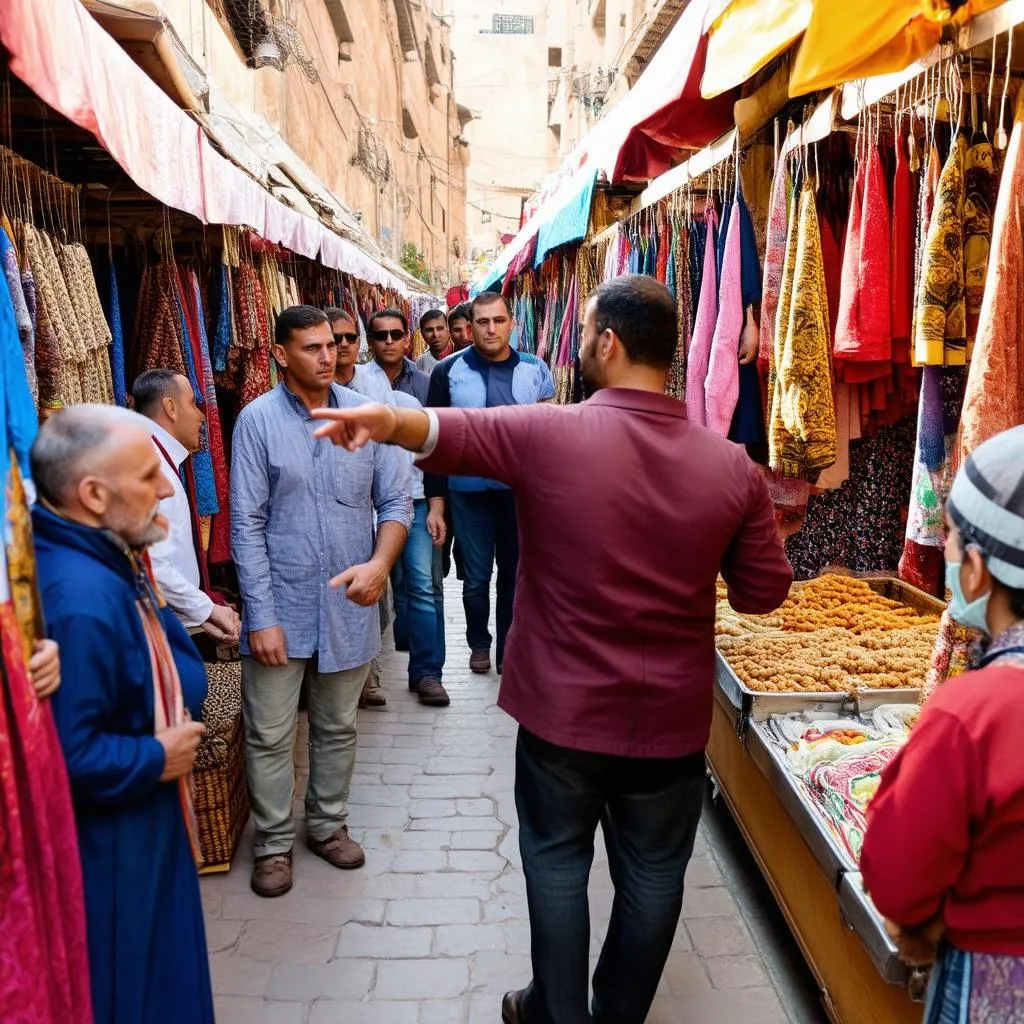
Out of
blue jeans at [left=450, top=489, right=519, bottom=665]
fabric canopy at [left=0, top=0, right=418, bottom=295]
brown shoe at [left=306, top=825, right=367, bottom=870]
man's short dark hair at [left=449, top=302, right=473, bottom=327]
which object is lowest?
brown shoe at [left=306, top=825, right=367, bottom=870]

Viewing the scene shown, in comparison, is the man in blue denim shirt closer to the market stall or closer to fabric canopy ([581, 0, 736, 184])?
the market stall

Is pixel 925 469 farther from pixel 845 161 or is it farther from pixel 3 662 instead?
pixel 3 662

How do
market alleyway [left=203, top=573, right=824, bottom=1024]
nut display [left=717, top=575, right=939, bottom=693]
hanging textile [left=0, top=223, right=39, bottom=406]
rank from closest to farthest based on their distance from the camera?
hanging textile [left=0, top=223, right=39, bottom=406], market alleyway [left=203, top=573, right=824, bottom=1024], nut display [left=717, top=575, right=939, bottom=693]

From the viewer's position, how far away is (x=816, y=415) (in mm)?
3270

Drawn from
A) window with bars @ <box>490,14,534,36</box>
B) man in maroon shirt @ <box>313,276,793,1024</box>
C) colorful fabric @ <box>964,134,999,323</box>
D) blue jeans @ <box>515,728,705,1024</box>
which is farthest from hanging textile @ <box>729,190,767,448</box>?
window with bars @ <box>490,14,534,36</box>

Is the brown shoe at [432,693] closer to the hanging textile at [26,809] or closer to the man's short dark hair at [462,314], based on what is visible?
the hanging textile at [26,809]

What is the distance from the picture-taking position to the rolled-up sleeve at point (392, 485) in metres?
3.43

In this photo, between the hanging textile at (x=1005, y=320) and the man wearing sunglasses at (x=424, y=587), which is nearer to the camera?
the hanging textile at (x=1005, y=320)

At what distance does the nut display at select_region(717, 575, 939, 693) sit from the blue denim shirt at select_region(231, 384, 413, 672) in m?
1.63

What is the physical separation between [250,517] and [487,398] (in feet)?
7.41

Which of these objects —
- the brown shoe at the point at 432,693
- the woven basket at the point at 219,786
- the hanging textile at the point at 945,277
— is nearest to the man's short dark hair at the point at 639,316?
the hanging textile at the point at 945,277

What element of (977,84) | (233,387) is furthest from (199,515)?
(977,84)

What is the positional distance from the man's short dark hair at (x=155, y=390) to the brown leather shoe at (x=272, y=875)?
68.1 inches

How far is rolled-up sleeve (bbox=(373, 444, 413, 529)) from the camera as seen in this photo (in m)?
3.43
